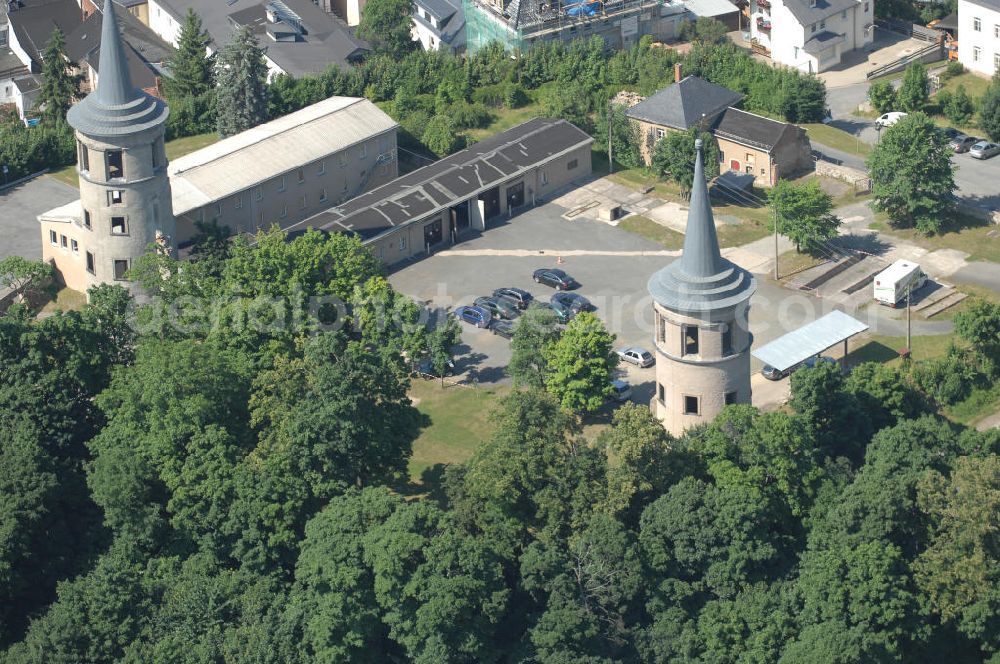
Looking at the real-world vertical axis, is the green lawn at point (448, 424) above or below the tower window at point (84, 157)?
below

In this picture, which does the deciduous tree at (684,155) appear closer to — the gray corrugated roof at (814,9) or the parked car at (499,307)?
the parked car at (499,307)

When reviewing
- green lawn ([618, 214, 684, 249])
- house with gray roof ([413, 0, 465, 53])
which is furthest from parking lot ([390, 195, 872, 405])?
house with gray roof ([413, 0, 465, 53])

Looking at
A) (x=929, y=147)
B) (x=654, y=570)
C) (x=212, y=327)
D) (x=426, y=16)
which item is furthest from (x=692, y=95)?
(x=654, y=570)

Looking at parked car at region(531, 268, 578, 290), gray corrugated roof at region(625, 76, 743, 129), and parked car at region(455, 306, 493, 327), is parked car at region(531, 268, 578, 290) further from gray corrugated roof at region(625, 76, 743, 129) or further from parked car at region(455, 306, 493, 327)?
gray corrugated roof at region(625, 76, 743, 129)

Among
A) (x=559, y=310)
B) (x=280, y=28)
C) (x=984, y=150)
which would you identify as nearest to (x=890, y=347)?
(x=559, y=310)

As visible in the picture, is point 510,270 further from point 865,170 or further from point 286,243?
point 865,170

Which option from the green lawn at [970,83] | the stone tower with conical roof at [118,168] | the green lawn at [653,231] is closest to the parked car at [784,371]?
the green lawn at [653,231]
